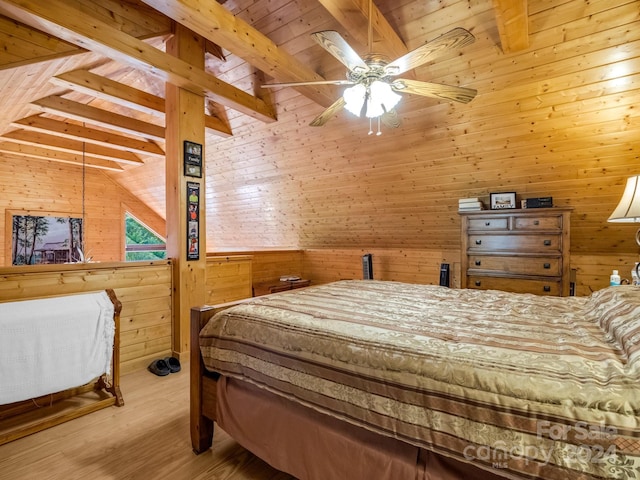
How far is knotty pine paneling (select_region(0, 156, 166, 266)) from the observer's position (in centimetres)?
586

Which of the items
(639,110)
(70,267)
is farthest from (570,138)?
(70,267)

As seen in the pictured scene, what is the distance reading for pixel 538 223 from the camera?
10.6 ft

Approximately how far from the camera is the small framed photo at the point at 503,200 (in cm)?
356

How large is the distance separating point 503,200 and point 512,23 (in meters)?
1.87

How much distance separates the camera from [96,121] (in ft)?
14.0

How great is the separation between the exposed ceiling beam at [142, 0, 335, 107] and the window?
5795mm

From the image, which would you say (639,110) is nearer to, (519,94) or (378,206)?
(519,94)

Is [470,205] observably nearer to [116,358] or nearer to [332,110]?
[332,110]

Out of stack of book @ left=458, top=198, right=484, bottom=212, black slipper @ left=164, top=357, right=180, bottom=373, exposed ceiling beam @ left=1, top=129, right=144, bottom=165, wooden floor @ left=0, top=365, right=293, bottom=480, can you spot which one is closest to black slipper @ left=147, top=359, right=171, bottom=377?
black slipper @ left=164, top=357, right=180, bottom=373

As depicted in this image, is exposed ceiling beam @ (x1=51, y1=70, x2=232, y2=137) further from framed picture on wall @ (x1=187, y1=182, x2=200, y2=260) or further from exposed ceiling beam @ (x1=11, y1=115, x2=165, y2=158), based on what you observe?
exposed ceiling beam @ (x1=11, y1=115, x2=165, y2=158)

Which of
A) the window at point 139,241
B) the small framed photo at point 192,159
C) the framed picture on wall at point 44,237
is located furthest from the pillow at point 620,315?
the window at point 139,241

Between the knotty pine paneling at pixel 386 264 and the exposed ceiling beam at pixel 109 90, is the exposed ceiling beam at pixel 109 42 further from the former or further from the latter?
the knotty pine paneling at pixel 386 264

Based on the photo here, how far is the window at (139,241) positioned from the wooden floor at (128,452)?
5.88m

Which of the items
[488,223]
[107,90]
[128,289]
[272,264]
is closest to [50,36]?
[107,90]
